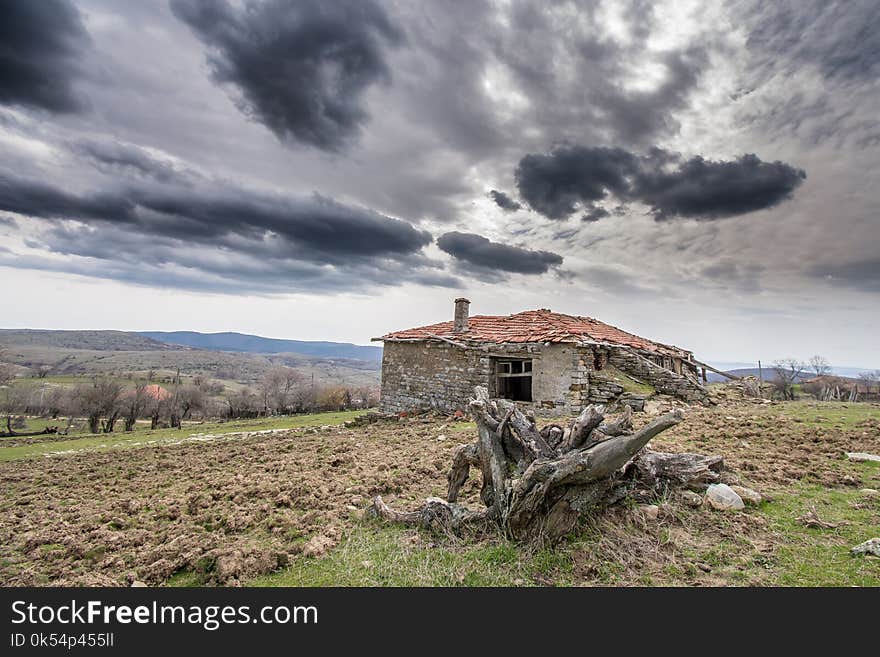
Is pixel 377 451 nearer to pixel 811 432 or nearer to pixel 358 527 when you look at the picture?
pixel 358 527

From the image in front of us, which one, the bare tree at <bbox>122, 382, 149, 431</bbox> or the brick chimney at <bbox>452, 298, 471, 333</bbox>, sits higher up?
the brick chimney at <bbox>452, 298, 471, 333</bbox>

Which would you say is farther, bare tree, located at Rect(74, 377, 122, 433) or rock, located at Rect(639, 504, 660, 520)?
bare tree, located at Rect(74, 377, 122, 433)

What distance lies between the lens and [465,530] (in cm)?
428

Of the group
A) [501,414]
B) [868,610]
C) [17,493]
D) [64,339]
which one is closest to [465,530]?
[501,414]

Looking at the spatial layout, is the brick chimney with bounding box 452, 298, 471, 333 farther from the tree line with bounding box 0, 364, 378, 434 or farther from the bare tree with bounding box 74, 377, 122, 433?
the bare tree with bounding box 74, 377, 122, 433

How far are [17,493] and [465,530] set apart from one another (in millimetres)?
9338

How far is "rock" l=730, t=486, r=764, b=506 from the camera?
447 centimetres

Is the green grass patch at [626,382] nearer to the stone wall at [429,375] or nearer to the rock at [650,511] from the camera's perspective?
the stone wall at [429,375]

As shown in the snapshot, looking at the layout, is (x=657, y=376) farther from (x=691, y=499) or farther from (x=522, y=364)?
(x=691, y=499)

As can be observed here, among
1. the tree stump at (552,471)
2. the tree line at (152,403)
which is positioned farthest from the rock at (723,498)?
the tree line at (152,403)

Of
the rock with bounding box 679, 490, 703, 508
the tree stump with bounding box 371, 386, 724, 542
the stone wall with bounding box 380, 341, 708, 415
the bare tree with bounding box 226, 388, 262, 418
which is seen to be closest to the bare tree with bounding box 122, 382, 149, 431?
the bare tree with bounding box 226, 388, 262, 418

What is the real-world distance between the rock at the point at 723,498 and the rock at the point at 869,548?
96cm

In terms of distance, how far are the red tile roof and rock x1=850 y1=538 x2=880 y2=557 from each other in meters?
10.4

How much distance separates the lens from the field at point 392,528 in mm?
3439
